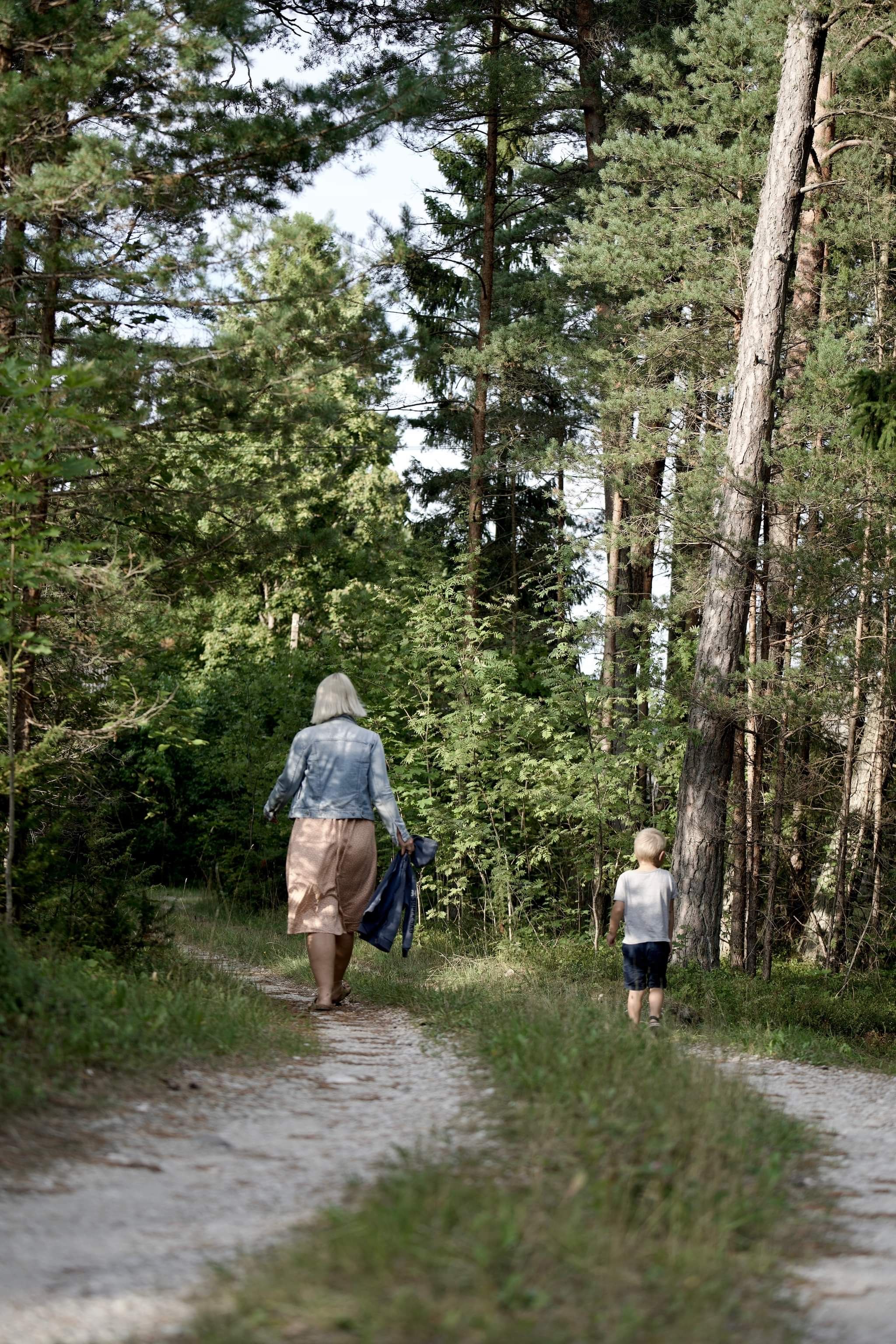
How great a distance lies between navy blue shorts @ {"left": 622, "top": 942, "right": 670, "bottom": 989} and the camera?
26.7 ft

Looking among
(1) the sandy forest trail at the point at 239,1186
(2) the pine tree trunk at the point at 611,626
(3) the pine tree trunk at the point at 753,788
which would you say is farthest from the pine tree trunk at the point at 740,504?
(1) the sandy forest trail at the point at 239,1186

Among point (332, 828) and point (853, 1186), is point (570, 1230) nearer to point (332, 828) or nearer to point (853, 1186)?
point (853, 1186)

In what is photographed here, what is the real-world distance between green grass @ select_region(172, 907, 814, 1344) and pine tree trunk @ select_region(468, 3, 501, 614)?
43.0ft

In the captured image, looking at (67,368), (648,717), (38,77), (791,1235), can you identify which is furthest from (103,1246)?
(648,717)

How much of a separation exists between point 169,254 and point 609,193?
973 cm

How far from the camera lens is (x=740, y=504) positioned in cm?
1203

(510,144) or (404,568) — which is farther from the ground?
(510,144)

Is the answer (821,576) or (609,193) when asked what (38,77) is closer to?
(821,576)

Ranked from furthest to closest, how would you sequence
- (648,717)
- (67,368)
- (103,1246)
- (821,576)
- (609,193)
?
(609,193)
(648,717)
(821,576)
(67,368)
(103,1246)

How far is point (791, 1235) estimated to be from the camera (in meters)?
3.77

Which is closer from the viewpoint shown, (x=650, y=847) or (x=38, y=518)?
(x=650, y=847)

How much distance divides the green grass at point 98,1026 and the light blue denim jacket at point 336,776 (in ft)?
4.76

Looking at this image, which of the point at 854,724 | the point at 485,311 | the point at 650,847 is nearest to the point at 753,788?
the point at 854,724

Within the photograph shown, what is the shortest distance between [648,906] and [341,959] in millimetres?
2059
